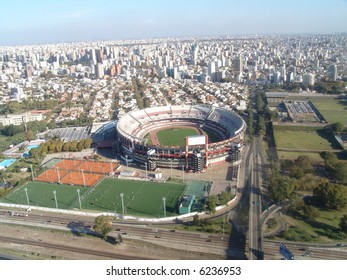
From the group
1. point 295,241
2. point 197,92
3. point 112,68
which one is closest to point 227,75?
point 197,92

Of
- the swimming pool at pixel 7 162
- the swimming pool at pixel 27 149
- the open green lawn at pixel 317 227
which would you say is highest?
the swimming pool at pixel 27 149

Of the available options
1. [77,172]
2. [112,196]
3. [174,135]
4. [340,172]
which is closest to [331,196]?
[340,172]

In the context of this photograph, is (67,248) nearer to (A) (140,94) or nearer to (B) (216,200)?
(B) (216,200)

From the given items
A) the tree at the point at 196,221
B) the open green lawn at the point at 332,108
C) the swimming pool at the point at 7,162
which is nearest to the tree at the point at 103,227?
the tree at the point at 196,221

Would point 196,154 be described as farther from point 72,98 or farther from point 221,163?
point 72,98

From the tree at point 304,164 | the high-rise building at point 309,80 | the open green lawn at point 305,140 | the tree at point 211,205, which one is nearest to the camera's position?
the tree at point 211,205

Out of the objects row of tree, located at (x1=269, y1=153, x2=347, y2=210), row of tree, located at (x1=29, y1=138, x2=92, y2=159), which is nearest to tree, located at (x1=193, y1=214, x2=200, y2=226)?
row of tree, located at (x1=269, y1=153, x2=347, y2=210)

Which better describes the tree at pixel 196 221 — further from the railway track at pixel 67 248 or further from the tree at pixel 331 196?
the tree at pixel 331 196
